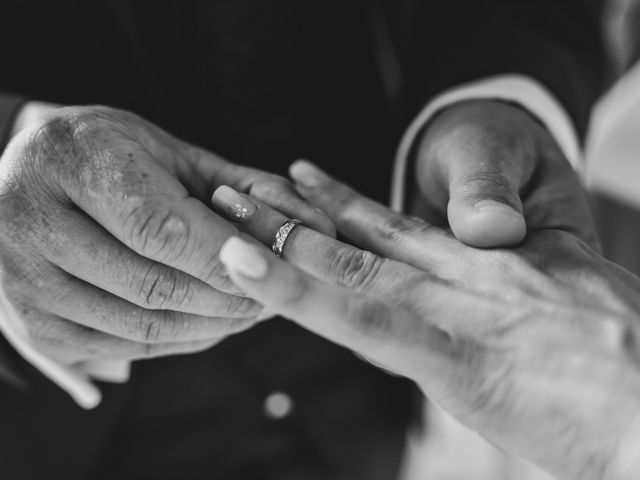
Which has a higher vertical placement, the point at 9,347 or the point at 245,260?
the point at 245,260

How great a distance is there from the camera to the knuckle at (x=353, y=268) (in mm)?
723

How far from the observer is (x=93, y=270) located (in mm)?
705

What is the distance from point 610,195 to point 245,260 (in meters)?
1.70

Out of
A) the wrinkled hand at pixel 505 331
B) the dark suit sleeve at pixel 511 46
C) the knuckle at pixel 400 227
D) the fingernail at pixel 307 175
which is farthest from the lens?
the dark suit sleeve at pixel 511 46

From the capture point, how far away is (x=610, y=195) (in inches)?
76.4

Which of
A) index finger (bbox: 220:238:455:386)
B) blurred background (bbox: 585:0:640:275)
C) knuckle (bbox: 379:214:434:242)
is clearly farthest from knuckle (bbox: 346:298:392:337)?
blurred background (bbox: 585:0:640:275)

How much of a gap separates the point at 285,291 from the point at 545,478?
1710 millimetres

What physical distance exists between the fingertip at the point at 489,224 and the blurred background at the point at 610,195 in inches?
48.2

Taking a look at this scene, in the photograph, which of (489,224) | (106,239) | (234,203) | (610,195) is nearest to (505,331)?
(489,224)

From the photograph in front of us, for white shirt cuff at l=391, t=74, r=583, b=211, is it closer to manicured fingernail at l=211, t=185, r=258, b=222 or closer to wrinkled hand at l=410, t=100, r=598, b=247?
wrinkled hand at l=410, t=100, r=598, b=247

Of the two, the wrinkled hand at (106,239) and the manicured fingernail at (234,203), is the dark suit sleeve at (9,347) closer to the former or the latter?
the wrinkled hand at (106,239)

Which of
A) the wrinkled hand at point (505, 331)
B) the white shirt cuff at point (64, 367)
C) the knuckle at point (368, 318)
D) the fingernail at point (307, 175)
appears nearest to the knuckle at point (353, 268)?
the wrinkled hand at point (505, 331)

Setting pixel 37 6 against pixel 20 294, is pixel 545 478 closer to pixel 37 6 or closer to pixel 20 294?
pixel 20 294

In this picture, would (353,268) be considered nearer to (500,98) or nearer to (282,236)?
(282,236)
